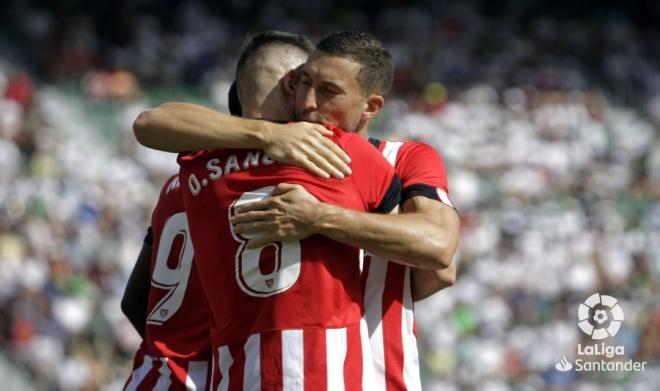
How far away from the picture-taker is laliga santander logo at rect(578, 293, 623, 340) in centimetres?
963

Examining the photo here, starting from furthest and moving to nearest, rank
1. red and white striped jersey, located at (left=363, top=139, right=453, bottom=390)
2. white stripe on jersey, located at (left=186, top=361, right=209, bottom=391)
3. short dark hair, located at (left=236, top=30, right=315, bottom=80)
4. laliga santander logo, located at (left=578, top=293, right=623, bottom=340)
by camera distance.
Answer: laliga santander logo, located at (left=578, top=293, right=623, bottom=340) → white stripe on jersey, located at (left=186, top=361, right=209, bottom=391) → short dark hair, located at (left=236, top=30, right=315, bottom=80) → red and white striped jersey, located at (left=363, top=139, right=453, bottom=390)

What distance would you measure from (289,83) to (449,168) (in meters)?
10.9

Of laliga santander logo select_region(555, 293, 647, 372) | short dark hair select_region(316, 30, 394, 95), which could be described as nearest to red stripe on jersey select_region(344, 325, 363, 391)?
short dark hair select_region(316, 30, 394, 95)

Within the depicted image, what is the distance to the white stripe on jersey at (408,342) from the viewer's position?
3.57 meters

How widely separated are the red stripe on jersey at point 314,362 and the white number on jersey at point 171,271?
0.87 metres

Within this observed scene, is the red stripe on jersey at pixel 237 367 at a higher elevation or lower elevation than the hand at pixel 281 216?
lower

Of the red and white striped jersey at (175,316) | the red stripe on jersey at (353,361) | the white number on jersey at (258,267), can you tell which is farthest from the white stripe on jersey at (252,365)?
the red and white striped jersey at (175,316)

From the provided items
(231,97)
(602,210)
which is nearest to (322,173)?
(231,97)

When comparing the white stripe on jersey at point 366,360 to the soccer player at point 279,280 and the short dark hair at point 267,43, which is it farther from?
the short dark hair at point 267,43

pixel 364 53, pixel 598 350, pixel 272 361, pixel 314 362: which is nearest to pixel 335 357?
pixel 314 362

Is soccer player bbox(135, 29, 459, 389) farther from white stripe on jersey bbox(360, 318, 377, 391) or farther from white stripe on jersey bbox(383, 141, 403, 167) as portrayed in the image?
white stripe on jersey bbox(360, 318, 377, 391)

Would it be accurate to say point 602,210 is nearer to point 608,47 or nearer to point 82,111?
point 608,47

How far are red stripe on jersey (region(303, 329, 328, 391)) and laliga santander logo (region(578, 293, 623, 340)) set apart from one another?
21.0ft

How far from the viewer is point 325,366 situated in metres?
3.28
